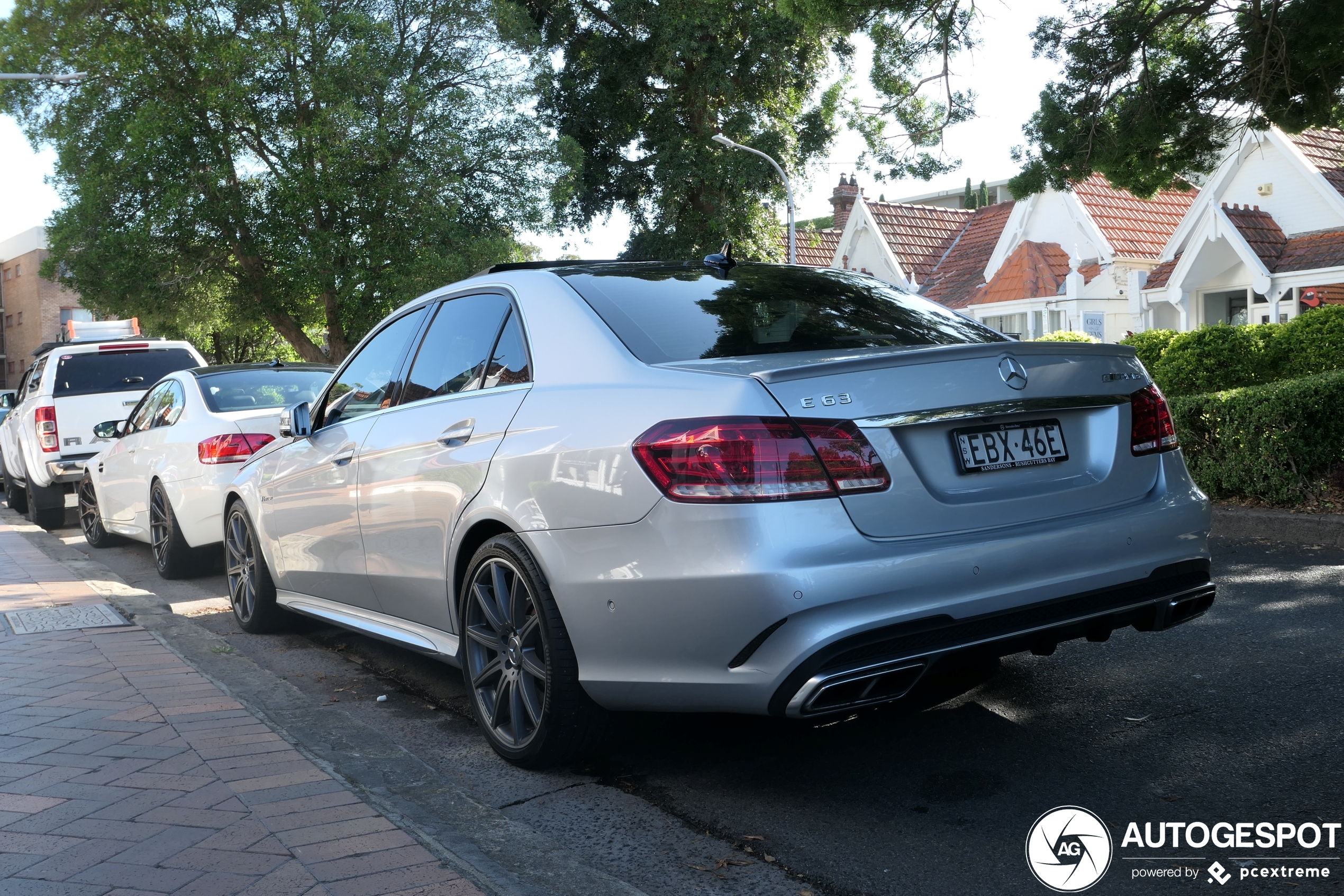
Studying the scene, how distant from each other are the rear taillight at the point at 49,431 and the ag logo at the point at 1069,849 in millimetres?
12006

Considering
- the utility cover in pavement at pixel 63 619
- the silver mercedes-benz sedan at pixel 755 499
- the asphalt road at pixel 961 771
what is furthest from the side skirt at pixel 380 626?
the utility cover in pavement at pixel 63 619

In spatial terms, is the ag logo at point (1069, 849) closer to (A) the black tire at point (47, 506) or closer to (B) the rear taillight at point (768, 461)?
(B) the rear taillight at point (768, 461)

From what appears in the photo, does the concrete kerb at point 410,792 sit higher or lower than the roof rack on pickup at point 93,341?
lower

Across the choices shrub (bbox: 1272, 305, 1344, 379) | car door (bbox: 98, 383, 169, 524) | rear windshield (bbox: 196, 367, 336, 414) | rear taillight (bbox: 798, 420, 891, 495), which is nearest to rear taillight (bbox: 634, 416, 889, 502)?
rear taillight (bbox: 798, 420, 891, 495)

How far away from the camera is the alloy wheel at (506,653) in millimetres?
3891

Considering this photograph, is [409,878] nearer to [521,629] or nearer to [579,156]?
[521,629]

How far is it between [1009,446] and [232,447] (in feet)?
20.0

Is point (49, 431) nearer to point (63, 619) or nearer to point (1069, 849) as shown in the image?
point (63, 619)

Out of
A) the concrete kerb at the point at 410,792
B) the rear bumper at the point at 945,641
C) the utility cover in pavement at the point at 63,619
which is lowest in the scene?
the concrete kerb at the point at 410,792

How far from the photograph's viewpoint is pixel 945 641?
129 inches

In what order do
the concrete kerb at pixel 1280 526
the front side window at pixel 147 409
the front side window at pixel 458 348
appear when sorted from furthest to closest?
the front side window at pixel 147 409 < the concrete kerb at pixel 1280 526 < the front side window at pixel 458 348

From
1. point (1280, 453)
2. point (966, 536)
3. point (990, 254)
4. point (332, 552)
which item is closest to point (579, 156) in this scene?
point (990, 254)

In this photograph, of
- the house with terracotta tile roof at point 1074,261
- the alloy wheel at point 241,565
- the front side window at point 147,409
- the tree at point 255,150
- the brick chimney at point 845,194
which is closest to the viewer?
the alloy wheel at point 241,565

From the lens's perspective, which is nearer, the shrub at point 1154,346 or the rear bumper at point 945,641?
the rear bumper at point 945,641
